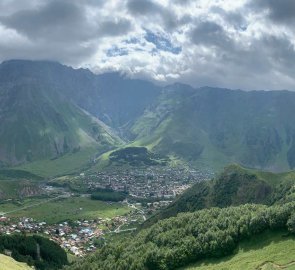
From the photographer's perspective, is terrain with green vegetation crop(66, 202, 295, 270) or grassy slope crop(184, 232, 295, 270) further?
terrain with green vegetation crop(66, 202, 295, 270)

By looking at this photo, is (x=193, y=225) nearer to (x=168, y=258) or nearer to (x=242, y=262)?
(x=168, y=258)

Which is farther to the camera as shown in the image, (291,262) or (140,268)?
(140,268)

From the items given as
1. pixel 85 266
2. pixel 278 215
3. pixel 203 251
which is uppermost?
pixel 278 215

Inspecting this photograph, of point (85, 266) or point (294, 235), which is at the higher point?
point (294, 235)

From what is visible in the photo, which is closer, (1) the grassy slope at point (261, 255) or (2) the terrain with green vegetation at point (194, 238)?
(1) the grassy slope at point (261, 255)

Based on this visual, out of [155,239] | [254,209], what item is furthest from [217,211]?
[155,239]

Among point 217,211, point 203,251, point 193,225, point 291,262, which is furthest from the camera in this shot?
point 217,211

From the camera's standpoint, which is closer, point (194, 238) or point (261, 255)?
point (261, 255)

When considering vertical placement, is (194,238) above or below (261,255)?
below
